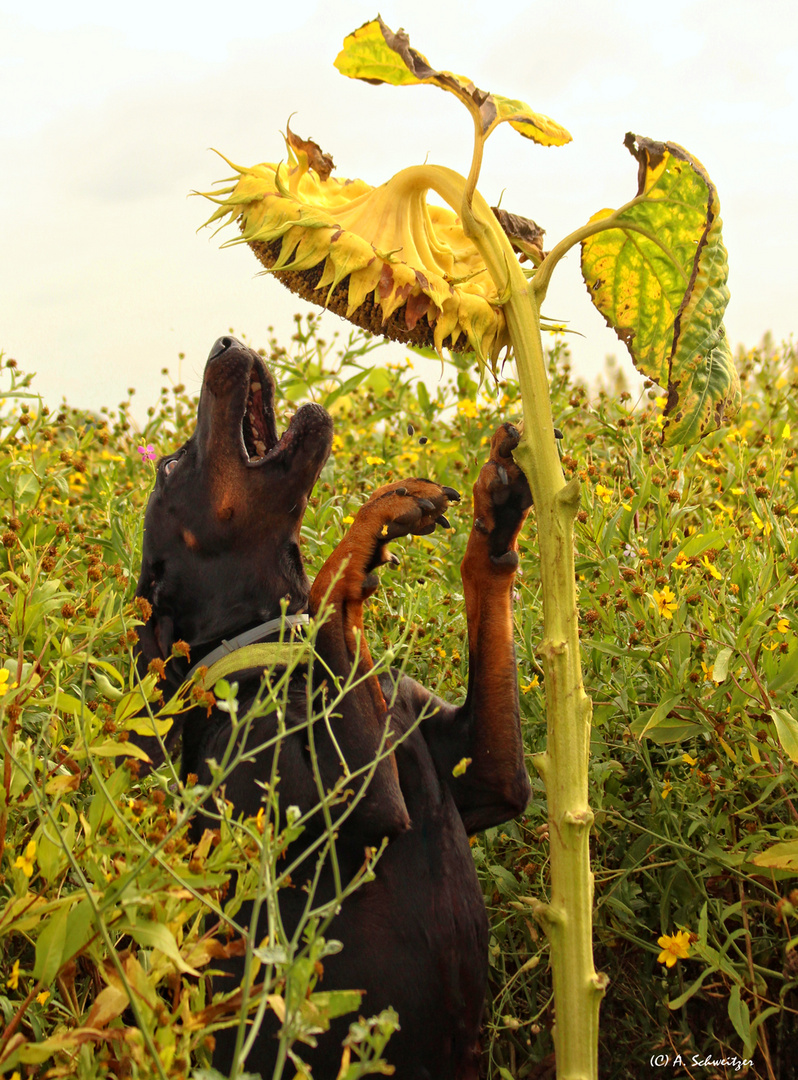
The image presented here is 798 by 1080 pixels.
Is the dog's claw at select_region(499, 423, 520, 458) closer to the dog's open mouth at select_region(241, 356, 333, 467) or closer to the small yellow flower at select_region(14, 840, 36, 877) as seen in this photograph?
the dog's open mouth at select_region(241, 356, 333, 467)

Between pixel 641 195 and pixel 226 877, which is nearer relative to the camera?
pixel 226 877

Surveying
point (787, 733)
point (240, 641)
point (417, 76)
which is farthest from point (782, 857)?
point (417, 76)

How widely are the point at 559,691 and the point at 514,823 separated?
3.72 feet

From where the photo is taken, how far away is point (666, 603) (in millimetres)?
2338

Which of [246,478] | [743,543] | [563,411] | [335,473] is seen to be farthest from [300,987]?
[563,411]

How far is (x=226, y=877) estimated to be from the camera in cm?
136

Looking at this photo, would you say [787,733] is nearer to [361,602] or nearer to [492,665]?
[492,665]

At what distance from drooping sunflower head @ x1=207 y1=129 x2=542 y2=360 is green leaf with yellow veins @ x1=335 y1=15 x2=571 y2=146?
0.59 feet

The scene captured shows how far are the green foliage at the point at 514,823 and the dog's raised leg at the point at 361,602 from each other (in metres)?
0.26

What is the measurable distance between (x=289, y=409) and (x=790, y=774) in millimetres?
2772

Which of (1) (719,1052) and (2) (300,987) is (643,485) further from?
(2) (300,987)

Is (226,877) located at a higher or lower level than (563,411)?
lower

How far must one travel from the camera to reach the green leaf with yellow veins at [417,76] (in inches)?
63.6

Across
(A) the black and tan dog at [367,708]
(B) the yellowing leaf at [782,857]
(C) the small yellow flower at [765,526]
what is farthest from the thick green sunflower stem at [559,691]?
(C) the small yellow flower at [765,526]
